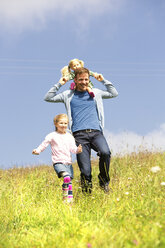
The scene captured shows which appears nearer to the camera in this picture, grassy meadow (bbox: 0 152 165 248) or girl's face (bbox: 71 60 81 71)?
grassy meadow (bbox: 0 152 165 248)

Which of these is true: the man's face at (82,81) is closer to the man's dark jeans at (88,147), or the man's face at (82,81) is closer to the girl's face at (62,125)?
the girl's face at (62,125)

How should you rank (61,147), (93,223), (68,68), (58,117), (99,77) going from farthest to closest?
1. (68,68)
2. (99,77)
3. (58,117)
4. (61,147)
5. (93,223)

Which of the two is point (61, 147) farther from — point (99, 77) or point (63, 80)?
point (99, 77)

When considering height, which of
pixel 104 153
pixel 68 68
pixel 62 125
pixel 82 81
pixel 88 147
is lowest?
pixel 104 153

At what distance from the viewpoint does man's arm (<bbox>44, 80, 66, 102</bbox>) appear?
6.27 meters

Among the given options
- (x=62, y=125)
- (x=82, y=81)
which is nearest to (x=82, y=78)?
(x=82, y=81)

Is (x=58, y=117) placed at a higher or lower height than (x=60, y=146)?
higher

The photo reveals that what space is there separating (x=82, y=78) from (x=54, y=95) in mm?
682

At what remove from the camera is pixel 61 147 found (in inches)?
Answer: 229

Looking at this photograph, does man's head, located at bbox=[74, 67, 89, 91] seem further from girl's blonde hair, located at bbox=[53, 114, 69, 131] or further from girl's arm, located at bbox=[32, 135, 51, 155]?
girl's arm, located at bbox=[32, 135, 51, 155]

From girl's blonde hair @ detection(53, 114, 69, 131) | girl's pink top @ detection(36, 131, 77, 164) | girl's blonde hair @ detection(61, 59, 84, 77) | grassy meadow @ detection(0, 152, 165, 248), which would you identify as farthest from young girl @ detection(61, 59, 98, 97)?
grassy meadow @ detection(0, 152, 165, 248)

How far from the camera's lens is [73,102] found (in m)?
6.16

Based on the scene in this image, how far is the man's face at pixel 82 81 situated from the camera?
605 centimetres

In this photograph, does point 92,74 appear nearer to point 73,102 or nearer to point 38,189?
point 73,102
